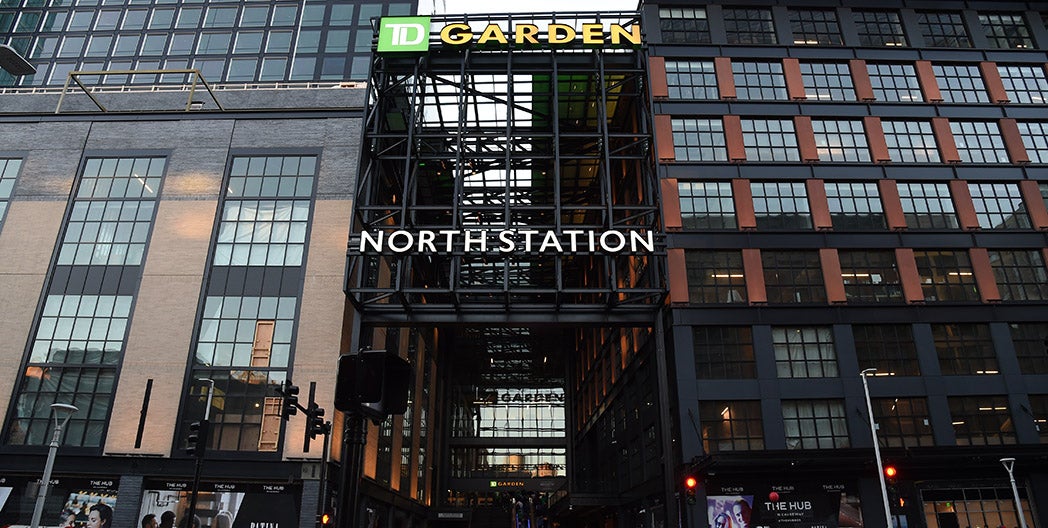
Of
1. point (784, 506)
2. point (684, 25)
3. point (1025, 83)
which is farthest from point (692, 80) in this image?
point (784, 506)

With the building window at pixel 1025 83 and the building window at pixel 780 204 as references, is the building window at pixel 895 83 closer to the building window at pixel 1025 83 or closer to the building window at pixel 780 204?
the building window at pixel 1025 83

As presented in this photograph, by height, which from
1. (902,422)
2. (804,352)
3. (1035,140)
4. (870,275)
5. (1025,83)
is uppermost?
(1025,83)

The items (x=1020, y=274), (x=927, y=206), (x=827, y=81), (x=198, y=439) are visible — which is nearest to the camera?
(x=198, y=439)

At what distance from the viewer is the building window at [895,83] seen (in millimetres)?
41812

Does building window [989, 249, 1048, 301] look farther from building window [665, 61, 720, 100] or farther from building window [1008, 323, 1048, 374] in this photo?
building window [665, 61, 720, 100]

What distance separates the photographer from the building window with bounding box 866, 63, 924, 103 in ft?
137

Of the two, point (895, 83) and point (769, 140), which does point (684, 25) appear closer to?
point (769, 140)

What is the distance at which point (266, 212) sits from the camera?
39062 millimetres

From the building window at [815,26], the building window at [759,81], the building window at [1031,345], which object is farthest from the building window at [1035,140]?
the building window at [759,81]

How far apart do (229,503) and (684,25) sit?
37.7 meters

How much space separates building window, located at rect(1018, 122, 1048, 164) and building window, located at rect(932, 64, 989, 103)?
2815 millimetres

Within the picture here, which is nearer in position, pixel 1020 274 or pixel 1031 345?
pixel 1031 345

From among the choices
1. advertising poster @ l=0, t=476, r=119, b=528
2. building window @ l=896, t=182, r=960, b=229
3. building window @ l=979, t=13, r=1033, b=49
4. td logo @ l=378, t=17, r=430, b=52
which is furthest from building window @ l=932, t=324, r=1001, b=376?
advertising poster @ l=0, t=476, r=119, b=528

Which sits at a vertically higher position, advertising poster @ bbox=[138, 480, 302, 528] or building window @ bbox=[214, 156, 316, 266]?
building window @ bbox=[214, 156, 316, 266]
